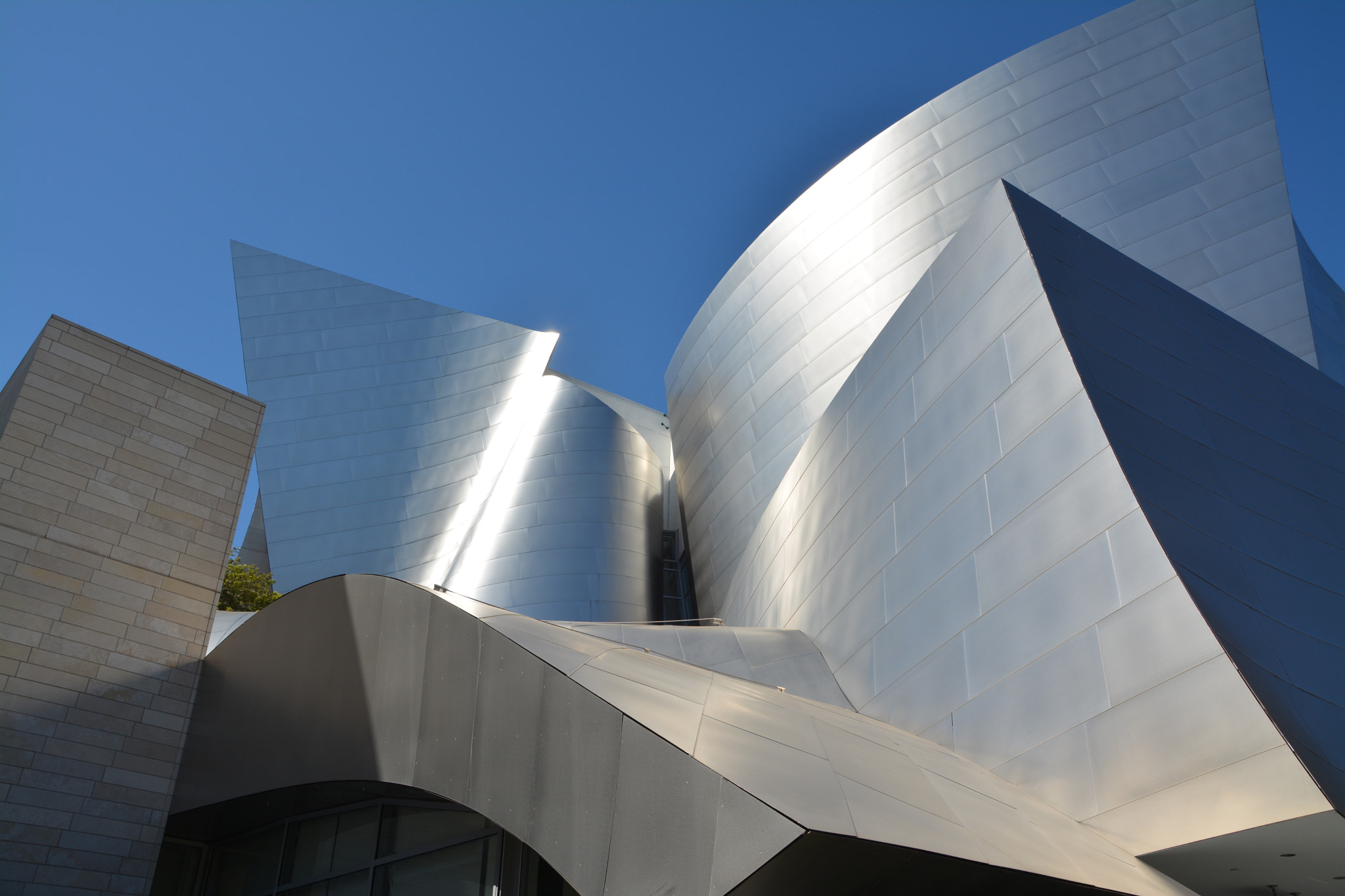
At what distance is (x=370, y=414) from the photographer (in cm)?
2834

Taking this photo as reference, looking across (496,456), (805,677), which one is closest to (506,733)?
(805,677)

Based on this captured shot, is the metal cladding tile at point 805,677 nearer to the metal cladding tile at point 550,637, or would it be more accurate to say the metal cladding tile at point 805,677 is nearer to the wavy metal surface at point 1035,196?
the metal cladding tile at point 550,637

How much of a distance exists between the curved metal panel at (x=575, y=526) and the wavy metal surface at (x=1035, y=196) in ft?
6.89

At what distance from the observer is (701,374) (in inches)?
1005

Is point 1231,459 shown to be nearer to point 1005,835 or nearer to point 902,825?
point 1005,835

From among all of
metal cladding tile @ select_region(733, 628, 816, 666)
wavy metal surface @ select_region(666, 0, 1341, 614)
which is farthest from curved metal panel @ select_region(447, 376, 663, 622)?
metal cladding tile @ select_region(733, 628, 816, 666)

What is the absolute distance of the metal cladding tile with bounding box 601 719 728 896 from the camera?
475 centimetres

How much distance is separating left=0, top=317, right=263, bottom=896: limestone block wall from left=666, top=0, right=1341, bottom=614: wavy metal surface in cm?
1289

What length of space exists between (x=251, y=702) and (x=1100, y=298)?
10.6m

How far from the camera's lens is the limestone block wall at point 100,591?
31.1 ft

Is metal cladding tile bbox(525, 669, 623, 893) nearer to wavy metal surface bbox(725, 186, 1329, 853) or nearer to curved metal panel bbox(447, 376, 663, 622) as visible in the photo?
wavy metal surface bbox(725, 186, 1329, 853)

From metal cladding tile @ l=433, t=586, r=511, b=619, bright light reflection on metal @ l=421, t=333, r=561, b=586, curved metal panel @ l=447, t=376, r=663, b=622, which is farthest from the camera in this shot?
bright light reflection on metal @ l=421, t=333, r=561, b=586

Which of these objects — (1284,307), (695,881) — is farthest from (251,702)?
(1284,307)

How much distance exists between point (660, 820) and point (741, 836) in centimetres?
63
